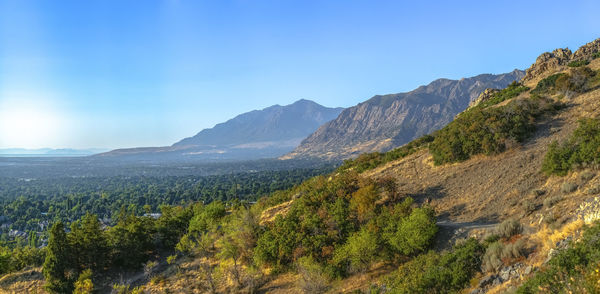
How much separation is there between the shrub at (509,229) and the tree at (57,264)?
2935 centimetres

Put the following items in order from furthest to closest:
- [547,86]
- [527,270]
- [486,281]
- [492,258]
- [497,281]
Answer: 1. [547,86]
2. [492,258]
3. [486,281]
4. [497,281]
5. [527,270]

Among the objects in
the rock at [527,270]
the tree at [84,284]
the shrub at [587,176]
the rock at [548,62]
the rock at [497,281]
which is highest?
the rock at [548,62]

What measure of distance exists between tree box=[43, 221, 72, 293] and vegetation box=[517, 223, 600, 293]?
97.6ft

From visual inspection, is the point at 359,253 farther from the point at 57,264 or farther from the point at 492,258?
the point at 57,264

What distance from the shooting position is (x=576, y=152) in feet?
61.7

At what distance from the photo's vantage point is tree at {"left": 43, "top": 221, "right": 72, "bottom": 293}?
2472cm

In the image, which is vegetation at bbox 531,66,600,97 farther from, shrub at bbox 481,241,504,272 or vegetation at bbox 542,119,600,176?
shrub at bbox 481,241,504,272

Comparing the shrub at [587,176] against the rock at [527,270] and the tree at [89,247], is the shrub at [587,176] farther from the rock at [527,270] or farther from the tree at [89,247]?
the tree at [89,247]

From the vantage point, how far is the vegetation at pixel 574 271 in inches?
286

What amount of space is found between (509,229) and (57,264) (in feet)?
100

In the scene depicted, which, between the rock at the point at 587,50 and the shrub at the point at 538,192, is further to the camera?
the rock at the point at 587,50

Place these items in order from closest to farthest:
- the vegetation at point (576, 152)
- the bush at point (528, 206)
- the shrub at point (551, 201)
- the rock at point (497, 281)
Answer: the rock at point (497, 281), the shrub at point (551, 201), the bush at point (528, 206), the vegetation at point (576, 152)

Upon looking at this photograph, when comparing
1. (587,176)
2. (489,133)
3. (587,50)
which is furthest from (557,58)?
(587,176)

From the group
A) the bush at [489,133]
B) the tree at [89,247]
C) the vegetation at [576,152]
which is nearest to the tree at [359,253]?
the vegetation at [576,152]
